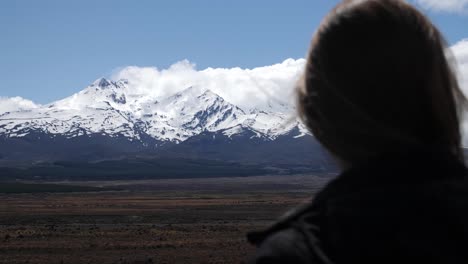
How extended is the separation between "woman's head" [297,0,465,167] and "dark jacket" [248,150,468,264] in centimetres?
11

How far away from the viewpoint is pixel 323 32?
2154 millimetres

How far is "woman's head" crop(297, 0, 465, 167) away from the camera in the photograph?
2.06m

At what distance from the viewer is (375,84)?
2066 mm

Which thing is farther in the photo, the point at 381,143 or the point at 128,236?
the point at 128,236

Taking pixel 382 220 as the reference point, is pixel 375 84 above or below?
above

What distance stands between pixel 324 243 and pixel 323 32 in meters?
0.65

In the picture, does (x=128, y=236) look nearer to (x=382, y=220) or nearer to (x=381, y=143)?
(x=381, y=143)

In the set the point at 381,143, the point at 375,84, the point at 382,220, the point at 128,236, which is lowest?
the point at 128,236

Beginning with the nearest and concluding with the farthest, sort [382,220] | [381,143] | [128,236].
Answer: [382,220] < [381,143] < [128,236]

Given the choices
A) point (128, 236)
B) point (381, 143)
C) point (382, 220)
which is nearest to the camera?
point (382, 220)

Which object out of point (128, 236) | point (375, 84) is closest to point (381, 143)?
point (375, 84)

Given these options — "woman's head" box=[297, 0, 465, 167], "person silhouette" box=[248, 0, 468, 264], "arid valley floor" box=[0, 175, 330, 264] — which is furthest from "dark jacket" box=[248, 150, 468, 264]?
"arid valley floor" box=[0, 175, 330, 264]

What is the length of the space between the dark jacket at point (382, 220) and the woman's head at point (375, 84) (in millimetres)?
110

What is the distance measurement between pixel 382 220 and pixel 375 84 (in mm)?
422
